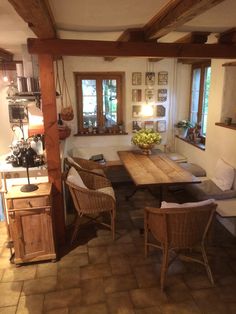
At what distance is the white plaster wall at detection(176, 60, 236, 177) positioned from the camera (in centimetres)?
386

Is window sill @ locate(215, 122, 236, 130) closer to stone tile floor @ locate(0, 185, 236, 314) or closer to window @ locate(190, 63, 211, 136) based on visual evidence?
window @ locate(190, 63, 211, 136)

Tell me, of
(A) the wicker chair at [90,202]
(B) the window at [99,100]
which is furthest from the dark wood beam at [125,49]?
(B) the window at [99,100]

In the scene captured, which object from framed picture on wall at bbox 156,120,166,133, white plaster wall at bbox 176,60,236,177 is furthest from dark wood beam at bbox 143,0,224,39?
framed picture on wall at bbox 156,120,166,133

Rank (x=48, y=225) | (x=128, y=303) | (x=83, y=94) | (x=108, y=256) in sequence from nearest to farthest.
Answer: (x=128, y=303)
(x=48, y=225)
(x=108, y=256)
(x=83, y=94)

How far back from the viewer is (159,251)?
10.1 feet

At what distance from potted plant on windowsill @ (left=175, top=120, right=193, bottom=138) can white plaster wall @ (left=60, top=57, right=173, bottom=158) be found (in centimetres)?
43

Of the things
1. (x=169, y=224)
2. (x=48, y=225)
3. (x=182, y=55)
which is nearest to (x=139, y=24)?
(x=182, y=55)

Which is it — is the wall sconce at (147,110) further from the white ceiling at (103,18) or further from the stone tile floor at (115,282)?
the stone tile floor at (115,282)

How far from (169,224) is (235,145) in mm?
1957

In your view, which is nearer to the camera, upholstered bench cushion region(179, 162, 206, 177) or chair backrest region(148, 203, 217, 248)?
chair backrest region(148, 203, 217, 248)

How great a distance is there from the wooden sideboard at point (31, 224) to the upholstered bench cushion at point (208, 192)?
2107 millimetres

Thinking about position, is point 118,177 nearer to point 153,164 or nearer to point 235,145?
point 153,164

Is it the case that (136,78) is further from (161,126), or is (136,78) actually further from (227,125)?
(227,125)

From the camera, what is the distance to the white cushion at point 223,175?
3.72 meters
